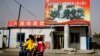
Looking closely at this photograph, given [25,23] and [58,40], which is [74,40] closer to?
[58,40]

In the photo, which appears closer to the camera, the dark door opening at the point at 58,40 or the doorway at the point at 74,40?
the doorway at the point at 74,40

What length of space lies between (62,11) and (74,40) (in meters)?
4.14

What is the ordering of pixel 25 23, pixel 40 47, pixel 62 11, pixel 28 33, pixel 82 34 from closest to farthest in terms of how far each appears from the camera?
pixel 40 47 → pixel 62 11 → pixel 82 34 → pixel 28 33 → pixel 25 23

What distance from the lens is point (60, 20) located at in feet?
113

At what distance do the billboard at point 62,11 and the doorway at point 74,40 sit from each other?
2.74 metres

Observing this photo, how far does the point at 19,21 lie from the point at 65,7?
791cm

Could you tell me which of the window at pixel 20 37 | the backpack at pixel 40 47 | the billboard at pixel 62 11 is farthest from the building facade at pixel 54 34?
the backpack at pixel 40 47

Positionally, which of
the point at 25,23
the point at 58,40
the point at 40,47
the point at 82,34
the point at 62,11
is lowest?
the point at 58,40


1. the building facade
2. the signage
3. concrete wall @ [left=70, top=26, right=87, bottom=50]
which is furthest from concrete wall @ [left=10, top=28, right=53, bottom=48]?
concrete wall @ [left=70, top=26, right=87, bottom=50]

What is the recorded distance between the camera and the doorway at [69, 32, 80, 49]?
35.8 m

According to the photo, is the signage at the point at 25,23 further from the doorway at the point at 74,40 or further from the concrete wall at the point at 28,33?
the doorway at the point at 74,40

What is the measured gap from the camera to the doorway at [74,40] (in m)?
35.8

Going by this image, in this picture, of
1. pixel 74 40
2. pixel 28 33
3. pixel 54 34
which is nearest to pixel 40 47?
pixel 74 40

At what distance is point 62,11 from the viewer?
34375mm
